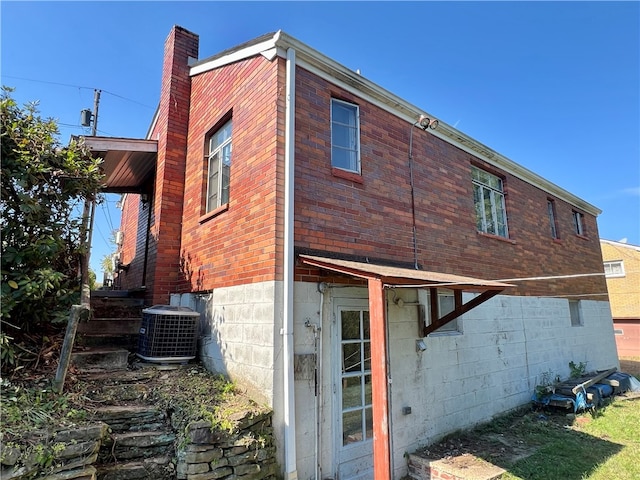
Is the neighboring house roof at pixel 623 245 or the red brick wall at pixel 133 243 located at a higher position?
the neighboring house roof at pixel 623 245

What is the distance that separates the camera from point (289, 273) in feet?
14.9

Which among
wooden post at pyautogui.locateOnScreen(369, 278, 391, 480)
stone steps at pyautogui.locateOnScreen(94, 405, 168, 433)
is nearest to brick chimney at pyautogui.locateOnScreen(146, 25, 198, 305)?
stone steps at pyautogui.locateOnScreen(94, 405, 168, 433)

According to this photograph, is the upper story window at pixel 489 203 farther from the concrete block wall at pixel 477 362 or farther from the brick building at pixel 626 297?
the brick building at pixel 626 297

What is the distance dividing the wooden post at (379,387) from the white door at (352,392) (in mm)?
1162

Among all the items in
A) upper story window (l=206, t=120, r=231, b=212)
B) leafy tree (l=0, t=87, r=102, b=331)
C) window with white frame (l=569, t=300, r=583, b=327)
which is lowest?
window with white frame (l=569, t=300, r=583, b=327)

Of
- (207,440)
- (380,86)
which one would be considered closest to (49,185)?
(207,440)

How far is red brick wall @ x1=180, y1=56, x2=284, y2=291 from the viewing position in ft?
15.7

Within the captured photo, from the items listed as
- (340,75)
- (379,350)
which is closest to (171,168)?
(340,75)

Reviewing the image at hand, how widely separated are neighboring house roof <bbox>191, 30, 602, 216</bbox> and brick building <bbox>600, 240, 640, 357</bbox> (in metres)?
16.7

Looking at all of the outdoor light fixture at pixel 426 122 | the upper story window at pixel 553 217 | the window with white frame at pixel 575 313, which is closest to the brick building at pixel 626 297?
the window with white frame at pixel 575 313

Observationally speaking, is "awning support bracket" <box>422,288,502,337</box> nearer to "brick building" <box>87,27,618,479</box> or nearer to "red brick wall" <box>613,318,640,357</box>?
"brick building" <box>87,27,618,479</box>

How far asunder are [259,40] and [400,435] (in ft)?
20.3

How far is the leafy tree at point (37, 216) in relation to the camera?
4.29m

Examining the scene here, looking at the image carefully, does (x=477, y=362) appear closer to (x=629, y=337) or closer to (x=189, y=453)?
(x=189, y=453)
